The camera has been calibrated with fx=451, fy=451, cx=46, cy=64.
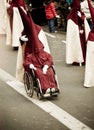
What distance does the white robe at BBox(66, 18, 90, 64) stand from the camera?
1298cm

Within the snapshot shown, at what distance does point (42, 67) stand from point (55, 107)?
0.98m

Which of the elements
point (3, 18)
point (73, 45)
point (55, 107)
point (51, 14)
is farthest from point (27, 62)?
point (3, 18)

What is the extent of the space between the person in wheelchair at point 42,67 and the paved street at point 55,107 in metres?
0.39

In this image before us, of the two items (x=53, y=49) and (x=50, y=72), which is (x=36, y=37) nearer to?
(x=50, y=72)

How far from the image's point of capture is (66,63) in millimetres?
13430

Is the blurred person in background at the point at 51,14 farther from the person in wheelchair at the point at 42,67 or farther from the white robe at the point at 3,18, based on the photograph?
the person in wheelchair at the point at 42,67

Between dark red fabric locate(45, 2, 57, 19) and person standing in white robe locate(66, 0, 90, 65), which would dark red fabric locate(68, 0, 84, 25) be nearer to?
person standing in white robe locate(66, 0, 90, 65)

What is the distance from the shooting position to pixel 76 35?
13023 mm

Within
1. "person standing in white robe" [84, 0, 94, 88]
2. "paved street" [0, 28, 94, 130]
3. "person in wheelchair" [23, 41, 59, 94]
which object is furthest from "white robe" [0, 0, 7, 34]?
"person in wheelchair" [23, 41, 59, 94]

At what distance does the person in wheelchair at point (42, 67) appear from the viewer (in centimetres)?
977

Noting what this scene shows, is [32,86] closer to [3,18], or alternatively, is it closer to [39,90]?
[39,90]

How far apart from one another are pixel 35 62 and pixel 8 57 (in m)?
4.69

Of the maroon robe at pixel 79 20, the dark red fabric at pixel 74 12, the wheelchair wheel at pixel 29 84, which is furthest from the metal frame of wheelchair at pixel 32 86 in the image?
the dark red fabric at pixel 74 12

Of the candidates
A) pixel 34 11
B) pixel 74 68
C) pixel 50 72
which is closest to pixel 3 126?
pixel 50 72
